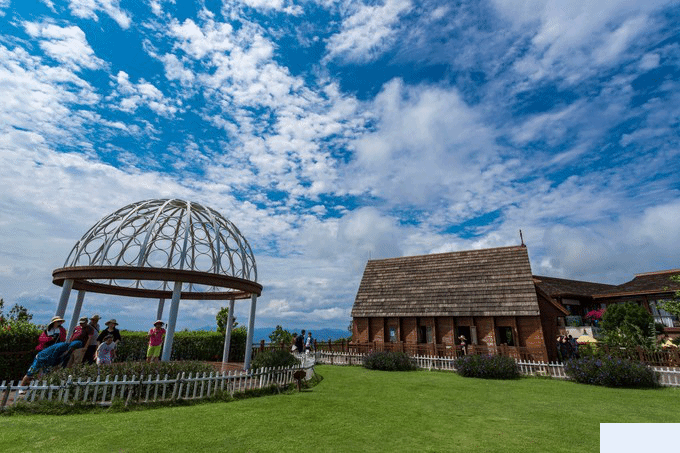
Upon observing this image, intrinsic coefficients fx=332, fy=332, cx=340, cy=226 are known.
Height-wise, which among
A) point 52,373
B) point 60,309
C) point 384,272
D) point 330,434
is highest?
point 384,272

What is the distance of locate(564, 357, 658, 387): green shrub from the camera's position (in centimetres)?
1327

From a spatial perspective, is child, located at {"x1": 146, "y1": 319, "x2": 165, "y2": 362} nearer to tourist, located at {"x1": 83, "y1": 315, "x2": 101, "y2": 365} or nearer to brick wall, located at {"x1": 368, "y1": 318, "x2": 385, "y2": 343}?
tourist, located at {"x1": 83, "y1": 315, "x2": 101, "y2": 365}

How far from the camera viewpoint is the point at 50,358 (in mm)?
9086

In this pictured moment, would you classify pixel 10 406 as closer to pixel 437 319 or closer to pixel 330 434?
pixel 330 434

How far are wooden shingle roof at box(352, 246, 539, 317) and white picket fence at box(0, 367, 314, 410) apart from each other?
14967mm

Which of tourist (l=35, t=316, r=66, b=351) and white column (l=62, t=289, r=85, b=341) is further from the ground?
white column (l=62, t=289, r=85, b=341)

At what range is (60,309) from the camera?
40.7 feet

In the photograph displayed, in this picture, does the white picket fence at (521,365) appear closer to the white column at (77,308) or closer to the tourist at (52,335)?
the white column at (77,308)

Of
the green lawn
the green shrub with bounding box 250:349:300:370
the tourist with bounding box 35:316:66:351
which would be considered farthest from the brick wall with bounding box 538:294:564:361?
the tourist with bounding box 35:316:66:351

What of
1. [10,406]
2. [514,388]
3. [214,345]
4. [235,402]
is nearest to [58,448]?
[10,406]

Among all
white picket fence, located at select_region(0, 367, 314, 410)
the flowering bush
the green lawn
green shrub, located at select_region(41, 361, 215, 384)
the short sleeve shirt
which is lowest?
the green lawn

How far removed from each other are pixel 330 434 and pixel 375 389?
578cm

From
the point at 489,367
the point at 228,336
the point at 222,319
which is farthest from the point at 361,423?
the point at 222,319

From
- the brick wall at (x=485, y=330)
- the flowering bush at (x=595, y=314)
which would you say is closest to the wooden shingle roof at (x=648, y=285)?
the flowering bush at (x=595, y=314)
